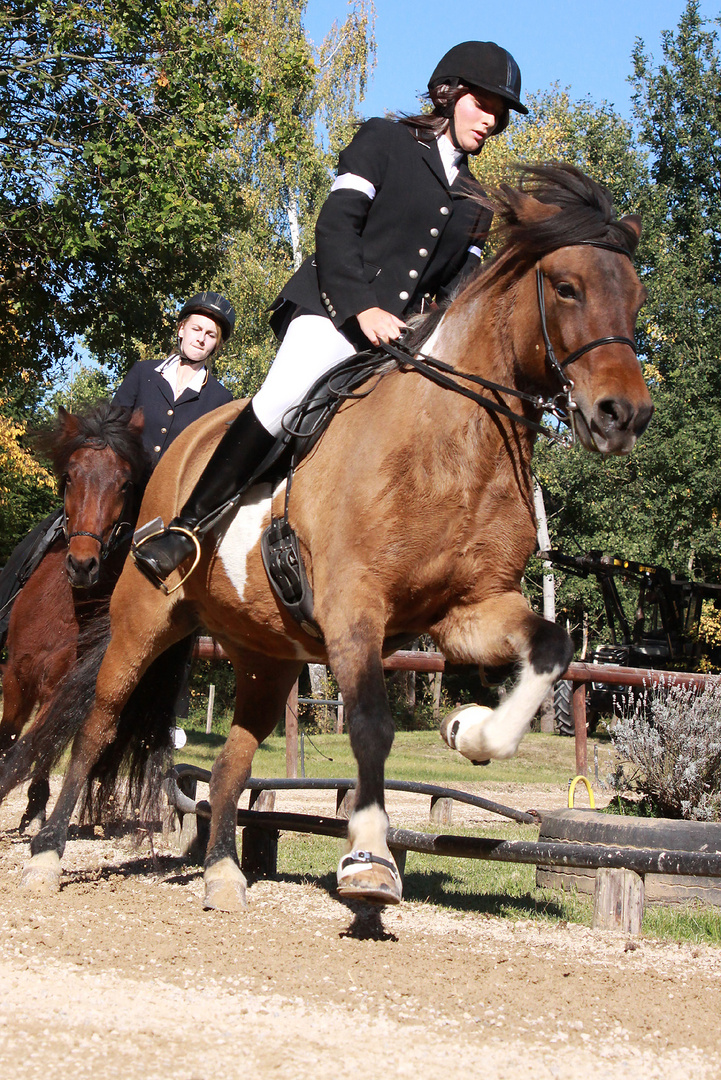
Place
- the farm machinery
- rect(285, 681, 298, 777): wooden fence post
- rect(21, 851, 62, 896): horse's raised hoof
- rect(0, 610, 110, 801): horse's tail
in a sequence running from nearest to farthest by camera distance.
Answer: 1. rect(21, 851, 62, 896): horse's raised hoof
2. rect(0, 610, 110, 801): horse's tail
3. rect(285, 681, 298, 777): wooden fence post
4. the farm machinery

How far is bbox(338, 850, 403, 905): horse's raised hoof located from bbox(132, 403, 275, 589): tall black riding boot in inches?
68.5

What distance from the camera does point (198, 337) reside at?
21.2ft

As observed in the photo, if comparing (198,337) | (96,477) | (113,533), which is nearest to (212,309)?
(198,337)

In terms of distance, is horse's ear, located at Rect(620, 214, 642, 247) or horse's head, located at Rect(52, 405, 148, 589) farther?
horse's head, located at Rect(52, 405, 148, 589)

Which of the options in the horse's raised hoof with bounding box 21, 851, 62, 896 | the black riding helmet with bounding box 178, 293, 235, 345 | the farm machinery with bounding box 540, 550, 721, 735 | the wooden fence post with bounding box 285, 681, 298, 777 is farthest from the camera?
the farm machinery with bounding box 540, 550, 721, 735

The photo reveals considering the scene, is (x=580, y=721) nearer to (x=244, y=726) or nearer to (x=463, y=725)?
(x=244, y=726)

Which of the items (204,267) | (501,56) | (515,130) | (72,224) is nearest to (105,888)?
(501,56)

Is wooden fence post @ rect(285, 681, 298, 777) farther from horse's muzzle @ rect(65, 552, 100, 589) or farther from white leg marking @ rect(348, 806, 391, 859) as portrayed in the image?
white leg marking @ rect(348, 806, 391, 859)

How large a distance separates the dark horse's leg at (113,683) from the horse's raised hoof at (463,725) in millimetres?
1908

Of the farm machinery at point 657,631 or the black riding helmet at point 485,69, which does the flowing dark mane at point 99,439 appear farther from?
the farm machinery at point 657,631

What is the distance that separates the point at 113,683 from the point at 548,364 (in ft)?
9.91

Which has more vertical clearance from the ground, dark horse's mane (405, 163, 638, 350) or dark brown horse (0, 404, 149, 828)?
dark horse's mane (405, 163, 638, 350)

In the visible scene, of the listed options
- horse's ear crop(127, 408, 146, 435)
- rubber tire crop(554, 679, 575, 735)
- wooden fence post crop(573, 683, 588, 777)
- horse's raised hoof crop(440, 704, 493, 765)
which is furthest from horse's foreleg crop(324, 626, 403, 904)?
rubber tire crop(554, 679, 575, 735)

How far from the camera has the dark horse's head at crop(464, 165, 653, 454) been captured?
11.2ft
